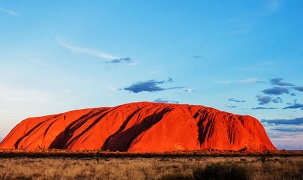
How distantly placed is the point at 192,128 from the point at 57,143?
106 ft

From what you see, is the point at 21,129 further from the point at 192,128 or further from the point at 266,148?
the point at 266,148

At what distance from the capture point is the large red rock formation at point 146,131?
7312 cm

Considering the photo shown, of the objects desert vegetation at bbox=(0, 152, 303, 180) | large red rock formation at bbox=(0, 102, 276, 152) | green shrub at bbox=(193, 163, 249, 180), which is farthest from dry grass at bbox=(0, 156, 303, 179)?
large red rock formation at bbox=(0, 102, 276, 152)

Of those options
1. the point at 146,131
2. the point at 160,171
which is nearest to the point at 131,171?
the point at 160,171

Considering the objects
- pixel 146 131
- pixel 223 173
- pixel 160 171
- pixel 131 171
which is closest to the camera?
pixel 223 173

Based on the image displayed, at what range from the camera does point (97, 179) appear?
16.8 m

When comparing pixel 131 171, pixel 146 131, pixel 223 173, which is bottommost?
pixel 131 171

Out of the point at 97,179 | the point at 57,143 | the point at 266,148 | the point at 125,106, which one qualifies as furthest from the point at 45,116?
the point at 97,179

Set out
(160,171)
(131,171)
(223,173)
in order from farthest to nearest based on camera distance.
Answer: (160,171) < (131,171) < (223,173)

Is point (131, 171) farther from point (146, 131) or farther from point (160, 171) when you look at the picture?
point (146, 131)

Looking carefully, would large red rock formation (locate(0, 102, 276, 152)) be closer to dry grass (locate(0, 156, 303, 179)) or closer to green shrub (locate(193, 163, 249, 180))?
dry grass (locate(0, 156, 303, 179))

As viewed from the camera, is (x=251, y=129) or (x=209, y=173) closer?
(x=209, y=173)

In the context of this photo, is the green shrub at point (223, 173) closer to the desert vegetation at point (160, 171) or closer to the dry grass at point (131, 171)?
the desert vegetation at point (160, 171)

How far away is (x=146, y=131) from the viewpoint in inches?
2857
